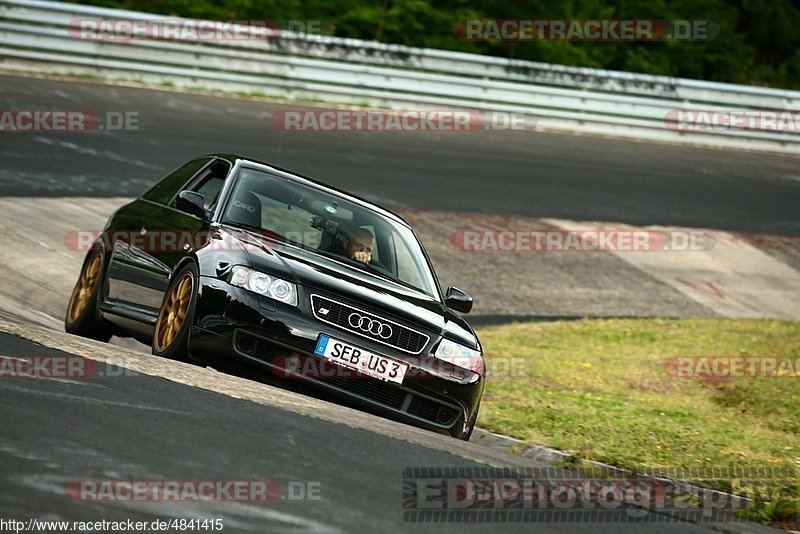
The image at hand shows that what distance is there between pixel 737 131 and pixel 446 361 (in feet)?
56.2

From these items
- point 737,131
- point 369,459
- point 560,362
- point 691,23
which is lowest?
point 560,362

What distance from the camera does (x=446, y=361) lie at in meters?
7.57

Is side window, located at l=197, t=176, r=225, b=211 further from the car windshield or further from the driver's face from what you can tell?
the driver's face

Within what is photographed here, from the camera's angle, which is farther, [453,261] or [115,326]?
[453,261]

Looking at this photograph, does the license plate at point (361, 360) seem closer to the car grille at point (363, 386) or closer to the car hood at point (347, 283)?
the car grille at point (363, 386)

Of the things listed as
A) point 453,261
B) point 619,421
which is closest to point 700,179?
point 453,261

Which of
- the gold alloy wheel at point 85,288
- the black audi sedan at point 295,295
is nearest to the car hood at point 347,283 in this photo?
the black audi sedan at point 295,295

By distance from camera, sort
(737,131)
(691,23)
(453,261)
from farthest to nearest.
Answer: (691,23), (737,131), (453,261)

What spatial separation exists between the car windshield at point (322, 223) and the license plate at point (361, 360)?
1.05 m

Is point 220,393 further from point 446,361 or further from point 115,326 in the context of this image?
point 115,326

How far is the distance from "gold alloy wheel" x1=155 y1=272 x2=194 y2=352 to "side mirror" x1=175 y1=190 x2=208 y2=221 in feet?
2.04

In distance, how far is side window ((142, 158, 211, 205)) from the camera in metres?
9.21

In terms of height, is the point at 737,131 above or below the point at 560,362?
above

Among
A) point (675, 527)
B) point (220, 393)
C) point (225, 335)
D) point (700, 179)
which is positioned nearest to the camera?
point (675, 527)
